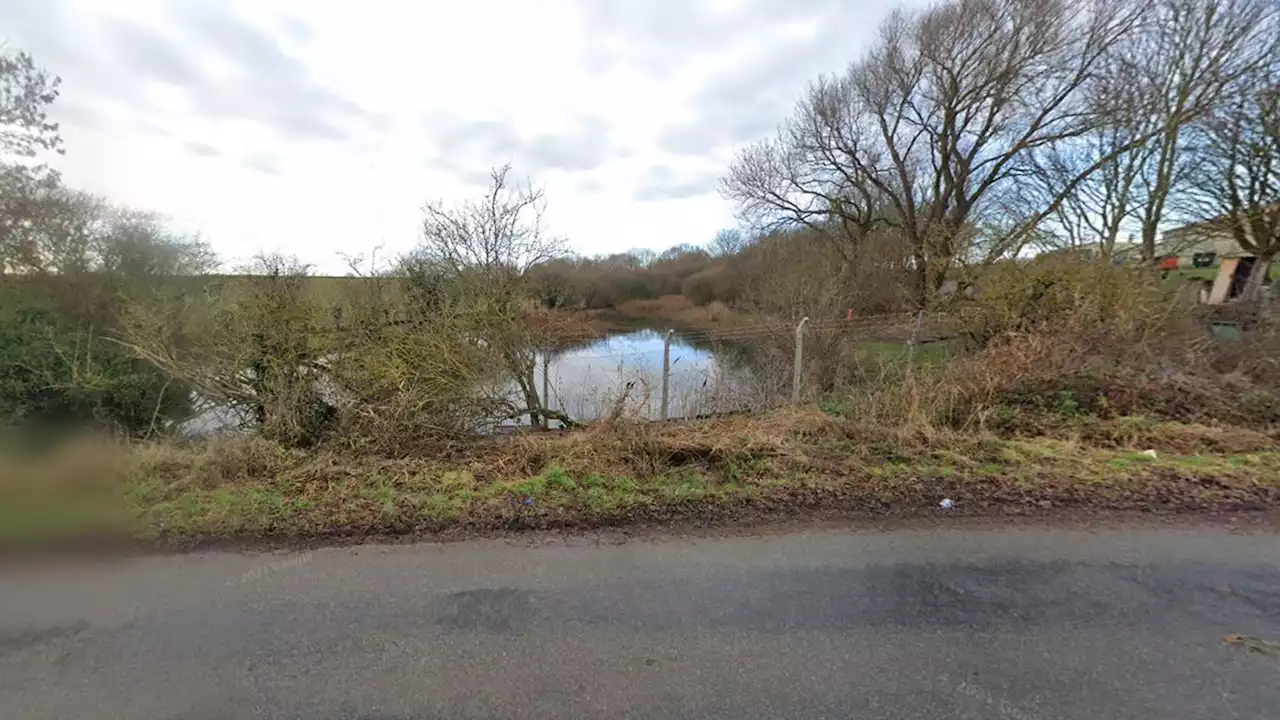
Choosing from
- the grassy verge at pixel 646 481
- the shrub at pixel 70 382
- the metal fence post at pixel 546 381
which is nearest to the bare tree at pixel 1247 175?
the grassy verge at pixel 646 481

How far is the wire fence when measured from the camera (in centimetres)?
796

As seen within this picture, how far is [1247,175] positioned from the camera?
15.9 m

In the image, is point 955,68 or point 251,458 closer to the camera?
point 251,458

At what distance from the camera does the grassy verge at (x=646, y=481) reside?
3.85 metres

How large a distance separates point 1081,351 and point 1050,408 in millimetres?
1697

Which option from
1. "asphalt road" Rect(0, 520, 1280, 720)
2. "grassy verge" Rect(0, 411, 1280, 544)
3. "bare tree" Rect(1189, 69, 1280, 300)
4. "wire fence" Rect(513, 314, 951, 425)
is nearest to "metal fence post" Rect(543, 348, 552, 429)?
"wire fence" Rect(513, 314, 951, 425)

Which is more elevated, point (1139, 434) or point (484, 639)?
point (1139, 434)

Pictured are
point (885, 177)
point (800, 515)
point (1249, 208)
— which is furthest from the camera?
A: point (885, 177)

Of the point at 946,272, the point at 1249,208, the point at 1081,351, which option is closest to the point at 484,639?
the point at 1081,351

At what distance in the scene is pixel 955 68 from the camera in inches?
813

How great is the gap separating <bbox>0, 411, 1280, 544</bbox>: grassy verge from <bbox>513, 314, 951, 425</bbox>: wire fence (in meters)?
1.34

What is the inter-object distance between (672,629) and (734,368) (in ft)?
26.4

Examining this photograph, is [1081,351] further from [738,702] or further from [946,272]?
[738,702]

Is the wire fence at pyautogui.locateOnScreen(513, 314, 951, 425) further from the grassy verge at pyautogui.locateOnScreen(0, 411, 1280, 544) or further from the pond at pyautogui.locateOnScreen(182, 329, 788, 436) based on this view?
the grassy verge at pyautogui.locateOnScreen(0, 411, 1280, 544)
